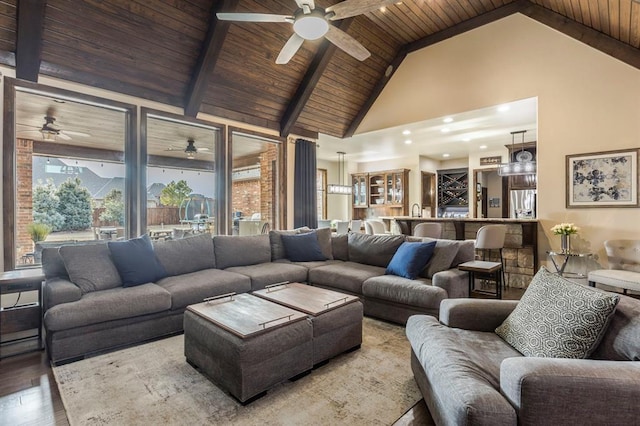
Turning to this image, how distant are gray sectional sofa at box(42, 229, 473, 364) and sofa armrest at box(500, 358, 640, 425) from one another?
183 cm

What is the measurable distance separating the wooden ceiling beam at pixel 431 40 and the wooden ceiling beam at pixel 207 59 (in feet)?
10.8

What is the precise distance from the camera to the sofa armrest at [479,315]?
2.09m

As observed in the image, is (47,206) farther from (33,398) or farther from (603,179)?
(603,179)

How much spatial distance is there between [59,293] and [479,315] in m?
3.29

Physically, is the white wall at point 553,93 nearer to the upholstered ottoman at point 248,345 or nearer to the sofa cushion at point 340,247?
the sofa cushion at point 340,247

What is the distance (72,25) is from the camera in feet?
11.6

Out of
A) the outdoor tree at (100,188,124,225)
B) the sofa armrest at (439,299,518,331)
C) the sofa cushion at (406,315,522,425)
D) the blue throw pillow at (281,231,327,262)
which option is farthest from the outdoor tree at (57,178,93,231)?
the sofa armrest at (439,299,518,331)

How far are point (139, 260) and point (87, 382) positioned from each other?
127 centimetres

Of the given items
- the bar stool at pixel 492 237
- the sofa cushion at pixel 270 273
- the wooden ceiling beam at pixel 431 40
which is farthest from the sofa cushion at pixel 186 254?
the wooden ceiling beam at pixel 431 40

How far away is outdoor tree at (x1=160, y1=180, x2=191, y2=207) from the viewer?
197 inches

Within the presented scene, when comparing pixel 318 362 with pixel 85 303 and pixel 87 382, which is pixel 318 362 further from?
pixel 85 303

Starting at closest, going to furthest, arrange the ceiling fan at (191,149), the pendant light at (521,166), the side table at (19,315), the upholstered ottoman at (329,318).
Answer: the upholstered ottoman at (329,318) → the side table at (19,315) → the ceiling fan at (191,149) → the pendant light at (521,166)

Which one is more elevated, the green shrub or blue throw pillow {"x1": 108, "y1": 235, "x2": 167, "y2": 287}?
the green shrub

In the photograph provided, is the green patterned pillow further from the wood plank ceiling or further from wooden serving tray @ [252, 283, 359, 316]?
the wood plank ceiling
